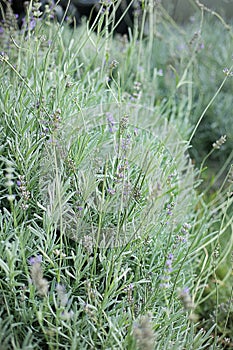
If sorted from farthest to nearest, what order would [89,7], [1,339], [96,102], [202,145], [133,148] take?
[89,7], [202,145], [96,102], [133,148], [1,339]

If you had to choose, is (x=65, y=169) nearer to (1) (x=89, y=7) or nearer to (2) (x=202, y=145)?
(2) (x=202, y=145)

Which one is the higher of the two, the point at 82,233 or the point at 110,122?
the point at 110,122

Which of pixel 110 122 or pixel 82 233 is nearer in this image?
pixel 82 233

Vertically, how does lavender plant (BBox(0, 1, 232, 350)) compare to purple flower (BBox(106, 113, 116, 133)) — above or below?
below

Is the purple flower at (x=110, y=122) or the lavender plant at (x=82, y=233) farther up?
the purple flower at (x=110, y=122)

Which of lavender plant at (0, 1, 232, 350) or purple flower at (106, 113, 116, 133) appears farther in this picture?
purple flower at (106, 113, 116, 133)

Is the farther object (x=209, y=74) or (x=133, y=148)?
(x=209, y=74)

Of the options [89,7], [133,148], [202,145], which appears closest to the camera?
[133,148]

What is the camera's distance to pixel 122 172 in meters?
1.53

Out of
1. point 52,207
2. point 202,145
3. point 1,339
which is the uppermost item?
point 52,207

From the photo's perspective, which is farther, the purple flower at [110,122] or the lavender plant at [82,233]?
the purple flower at [110,122]

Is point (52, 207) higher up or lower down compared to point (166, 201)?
higher up

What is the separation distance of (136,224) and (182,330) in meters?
0.34

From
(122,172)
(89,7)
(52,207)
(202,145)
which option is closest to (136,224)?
(122,172)
